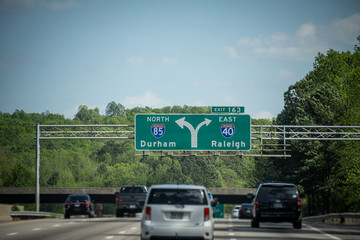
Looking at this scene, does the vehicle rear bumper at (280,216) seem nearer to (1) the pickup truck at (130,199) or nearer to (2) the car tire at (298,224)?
(2) the car tire at (298,224)

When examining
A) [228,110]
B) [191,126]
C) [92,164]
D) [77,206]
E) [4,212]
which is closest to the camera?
[4,212]

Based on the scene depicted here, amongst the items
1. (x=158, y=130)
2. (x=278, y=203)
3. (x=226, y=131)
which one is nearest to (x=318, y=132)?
(x=226, y=131)

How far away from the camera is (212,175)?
7156 inches

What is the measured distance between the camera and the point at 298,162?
2491 inches

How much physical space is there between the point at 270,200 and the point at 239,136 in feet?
64.1

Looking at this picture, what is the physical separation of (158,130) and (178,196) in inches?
1128

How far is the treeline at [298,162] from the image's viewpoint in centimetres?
5844

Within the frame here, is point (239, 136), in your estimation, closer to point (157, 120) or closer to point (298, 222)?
→ point (157, 120)

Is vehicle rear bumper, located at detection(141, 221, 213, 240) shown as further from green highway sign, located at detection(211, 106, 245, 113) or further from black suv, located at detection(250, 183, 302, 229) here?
green highway sign, located at detection(211, 106, 245, 113)

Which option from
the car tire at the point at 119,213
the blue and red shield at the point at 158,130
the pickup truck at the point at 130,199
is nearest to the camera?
the pickup truck at the point at 130,199

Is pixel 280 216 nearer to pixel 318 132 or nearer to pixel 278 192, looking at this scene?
pixel 278 192

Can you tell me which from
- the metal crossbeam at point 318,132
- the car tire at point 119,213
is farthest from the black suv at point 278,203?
the metal crossbeam at point 318,132

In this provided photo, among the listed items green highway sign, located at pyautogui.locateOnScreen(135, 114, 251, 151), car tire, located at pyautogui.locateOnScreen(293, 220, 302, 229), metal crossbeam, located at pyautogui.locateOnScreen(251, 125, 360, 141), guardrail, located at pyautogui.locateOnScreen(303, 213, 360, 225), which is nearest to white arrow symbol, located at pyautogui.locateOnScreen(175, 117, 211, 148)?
green highway sign, located at pyautogui.locateOnScreen(135, 114, 251, 151)

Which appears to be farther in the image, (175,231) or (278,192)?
(278,192)
